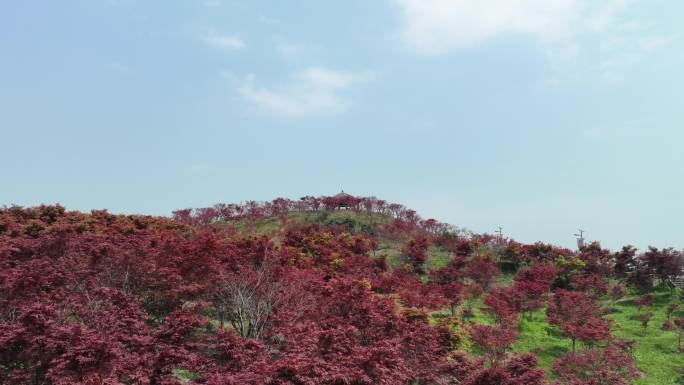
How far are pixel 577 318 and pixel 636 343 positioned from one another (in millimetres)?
2578

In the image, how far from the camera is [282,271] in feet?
59.7

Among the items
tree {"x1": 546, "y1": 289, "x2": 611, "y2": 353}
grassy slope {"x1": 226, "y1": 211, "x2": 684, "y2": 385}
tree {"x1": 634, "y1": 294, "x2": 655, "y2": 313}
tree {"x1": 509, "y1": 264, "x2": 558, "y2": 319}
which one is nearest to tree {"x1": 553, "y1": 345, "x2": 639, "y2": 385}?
grassy slope {"x1": 226, "y1": 211, "x2": 684, "y2": 385}

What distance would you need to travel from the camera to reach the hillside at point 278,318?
10.6m

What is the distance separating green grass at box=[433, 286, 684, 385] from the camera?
17.3 m

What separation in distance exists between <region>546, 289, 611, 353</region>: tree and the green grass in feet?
2.43

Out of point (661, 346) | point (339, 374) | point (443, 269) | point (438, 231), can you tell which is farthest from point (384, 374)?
point (438, 231)

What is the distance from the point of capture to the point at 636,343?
796 inches

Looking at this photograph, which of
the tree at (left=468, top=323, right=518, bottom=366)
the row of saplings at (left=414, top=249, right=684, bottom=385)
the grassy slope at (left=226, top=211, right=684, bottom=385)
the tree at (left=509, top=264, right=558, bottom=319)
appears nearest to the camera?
the row of saplings at (left=414, top=249, right=684, bottom=385)

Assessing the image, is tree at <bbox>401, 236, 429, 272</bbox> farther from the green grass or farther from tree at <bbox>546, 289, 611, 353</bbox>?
tree at <bbox>546, 289, 611, 353</bbox>

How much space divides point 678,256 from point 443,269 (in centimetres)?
1534

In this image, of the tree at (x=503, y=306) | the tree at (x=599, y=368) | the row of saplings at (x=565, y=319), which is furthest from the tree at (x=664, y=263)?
the tree at (x=599, y=368)

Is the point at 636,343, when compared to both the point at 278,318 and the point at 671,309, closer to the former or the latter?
the point at 671,309

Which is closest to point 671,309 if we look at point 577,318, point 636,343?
point 636,343

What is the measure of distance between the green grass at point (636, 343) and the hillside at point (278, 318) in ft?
0.31
